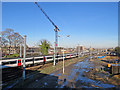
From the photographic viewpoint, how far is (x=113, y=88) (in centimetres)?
1075

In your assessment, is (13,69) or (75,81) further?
(13,69)

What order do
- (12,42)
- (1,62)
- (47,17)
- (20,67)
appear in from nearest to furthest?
1. (1,62)
2. (20,67)
3. (47,17)
4. (12,42)

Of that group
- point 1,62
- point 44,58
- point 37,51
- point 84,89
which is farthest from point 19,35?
point 84,89

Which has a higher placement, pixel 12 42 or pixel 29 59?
pixel 12 42

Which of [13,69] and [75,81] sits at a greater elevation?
[13,69]

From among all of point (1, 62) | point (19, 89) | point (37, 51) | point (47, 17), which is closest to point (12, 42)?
point (37, 51)

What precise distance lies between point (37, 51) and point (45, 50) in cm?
561

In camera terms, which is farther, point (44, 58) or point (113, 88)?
point (44, 58)

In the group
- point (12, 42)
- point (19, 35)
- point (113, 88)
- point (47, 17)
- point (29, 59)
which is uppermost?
point (47, 17)

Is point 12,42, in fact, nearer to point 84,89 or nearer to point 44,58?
point 44,58

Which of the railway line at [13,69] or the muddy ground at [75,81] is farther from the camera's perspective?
the railway line at [13,69]

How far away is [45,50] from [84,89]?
4232 centimetres

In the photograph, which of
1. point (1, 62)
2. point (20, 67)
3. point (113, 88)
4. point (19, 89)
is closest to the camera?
point (19, 89)

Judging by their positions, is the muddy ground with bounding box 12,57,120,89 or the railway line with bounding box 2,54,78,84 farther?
the railway line with bounding box 2,54,78,84
